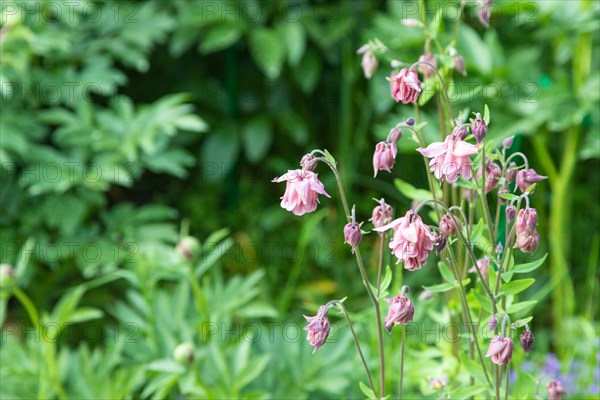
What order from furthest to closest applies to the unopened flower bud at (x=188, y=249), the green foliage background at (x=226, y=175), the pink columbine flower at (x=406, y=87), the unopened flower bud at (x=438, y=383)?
1. the green foliage background at (x=226, y=175)
2. the unopened flower bud at (x=188, y=249)
3. the unopened flower bud at (x=438, y=383)
4. the pink columbine flower at (x=406, y=87)

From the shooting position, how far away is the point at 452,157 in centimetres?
114

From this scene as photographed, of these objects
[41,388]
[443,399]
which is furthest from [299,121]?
[443,399]

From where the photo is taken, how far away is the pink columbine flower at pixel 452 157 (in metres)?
1.14

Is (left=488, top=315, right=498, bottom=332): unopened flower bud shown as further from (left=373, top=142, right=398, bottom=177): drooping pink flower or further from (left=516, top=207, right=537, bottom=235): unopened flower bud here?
(left=373, top=142, right=398, bottom=177): drooping pink flower

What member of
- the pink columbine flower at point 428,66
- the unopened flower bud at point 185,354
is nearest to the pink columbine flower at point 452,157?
the pink columbine flower at point 428,66

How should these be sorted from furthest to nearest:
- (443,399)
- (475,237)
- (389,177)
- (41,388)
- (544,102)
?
(389,177), (544,102), (41,388), (443,399), (475,237)

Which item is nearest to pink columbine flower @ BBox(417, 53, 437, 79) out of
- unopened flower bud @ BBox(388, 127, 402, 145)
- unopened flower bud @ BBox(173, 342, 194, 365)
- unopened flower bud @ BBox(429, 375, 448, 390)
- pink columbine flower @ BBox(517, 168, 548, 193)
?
unopened flower bud @ BBox(388, 127, 402, 145)

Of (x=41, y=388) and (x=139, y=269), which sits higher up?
(x=139, y=269)

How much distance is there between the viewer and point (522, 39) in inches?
128

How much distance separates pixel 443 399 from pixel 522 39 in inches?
84.4

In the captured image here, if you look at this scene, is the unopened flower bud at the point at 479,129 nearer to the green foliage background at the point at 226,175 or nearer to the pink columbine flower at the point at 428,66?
the pink columbine flower at the point at 428,66

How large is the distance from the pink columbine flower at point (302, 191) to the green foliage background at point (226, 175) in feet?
1.85

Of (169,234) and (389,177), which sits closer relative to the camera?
(169,234)

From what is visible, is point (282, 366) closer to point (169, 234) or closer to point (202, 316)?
point (202, 316)
